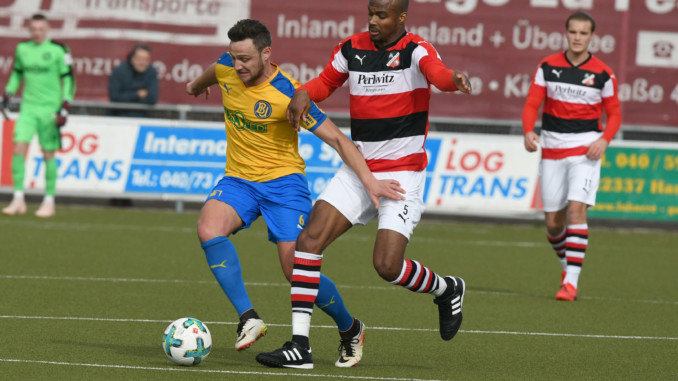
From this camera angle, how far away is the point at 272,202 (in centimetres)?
714

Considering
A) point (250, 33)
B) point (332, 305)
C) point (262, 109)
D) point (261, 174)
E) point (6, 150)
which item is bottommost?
point (332, 305)

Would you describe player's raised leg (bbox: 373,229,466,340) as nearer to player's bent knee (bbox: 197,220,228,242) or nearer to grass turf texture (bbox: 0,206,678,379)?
grass turf texture (bbox: 0,206,678,379)

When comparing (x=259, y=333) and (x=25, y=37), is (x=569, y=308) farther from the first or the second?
(x=25, y=37)

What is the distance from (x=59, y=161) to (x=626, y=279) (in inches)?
324

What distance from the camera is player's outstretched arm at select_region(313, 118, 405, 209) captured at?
6.66 m

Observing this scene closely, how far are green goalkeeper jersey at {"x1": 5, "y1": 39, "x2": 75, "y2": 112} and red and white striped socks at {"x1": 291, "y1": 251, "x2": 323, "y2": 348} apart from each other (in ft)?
28.1

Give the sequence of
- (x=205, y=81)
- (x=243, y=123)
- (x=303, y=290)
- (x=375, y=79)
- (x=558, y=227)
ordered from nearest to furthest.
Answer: (x=303, y=290) → (x=375, y=79) → (x=243, y=123) → (x=205, y=81) → (x=558, y=227)

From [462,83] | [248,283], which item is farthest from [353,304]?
[462,83]

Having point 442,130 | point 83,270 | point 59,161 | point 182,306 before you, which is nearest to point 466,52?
point 442,130


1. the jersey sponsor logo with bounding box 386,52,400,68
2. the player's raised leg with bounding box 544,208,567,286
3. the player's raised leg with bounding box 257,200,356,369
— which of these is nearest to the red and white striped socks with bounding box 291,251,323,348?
the player's raised leg with bounding box 257,200,356,369

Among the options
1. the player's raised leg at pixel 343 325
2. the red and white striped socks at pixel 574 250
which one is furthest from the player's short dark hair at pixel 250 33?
the red and white striped socks at pixel 574 250

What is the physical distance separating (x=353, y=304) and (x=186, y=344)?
2.92 m

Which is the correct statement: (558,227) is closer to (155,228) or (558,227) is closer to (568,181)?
(568,181)

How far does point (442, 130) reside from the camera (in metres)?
17.0
